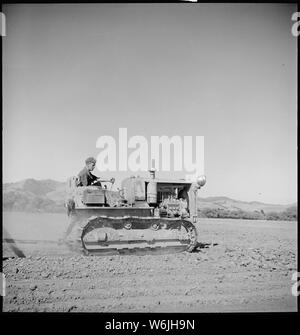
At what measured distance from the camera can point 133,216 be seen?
26.2 ft

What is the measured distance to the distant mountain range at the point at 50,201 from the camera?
9578mm

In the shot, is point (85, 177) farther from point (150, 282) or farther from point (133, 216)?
point (150, 282)

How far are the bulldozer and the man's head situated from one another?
1.33ft

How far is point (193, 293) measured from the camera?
20.0ft

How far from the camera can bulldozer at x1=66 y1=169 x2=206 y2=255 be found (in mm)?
7680

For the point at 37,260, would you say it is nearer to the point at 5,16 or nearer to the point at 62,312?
the point at 62,312

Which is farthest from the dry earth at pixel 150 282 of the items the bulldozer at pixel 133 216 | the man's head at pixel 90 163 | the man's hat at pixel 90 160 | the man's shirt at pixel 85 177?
the man's hat at pixel 90 160

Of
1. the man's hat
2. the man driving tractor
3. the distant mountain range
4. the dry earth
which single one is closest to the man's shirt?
the man driving tractor

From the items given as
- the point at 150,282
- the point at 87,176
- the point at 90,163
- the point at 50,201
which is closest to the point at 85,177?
the point at 87,176

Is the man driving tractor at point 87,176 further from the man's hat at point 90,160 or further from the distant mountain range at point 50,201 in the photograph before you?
the distant mountain range at point 50,201

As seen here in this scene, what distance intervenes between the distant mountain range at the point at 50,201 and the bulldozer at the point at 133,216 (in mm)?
1156

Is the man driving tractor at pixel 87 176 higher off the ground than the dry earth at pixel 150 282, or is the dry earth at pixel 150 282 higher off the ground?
the man driving tractor at pixel 87 176

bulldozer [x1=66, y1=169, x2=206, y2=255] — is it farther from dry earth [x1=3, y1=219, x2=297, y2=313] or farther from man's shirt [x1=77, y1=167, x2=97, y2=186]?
dry earth [x1=3, y1=219, x2=297, y2=313]
